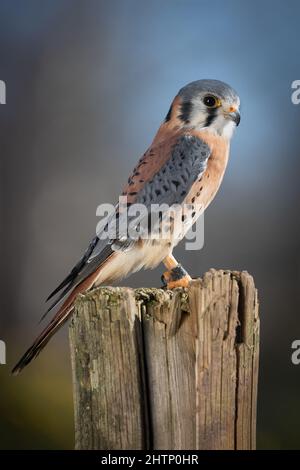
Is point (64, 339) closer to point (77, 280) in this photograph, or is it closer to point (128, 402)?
point (77, 280)

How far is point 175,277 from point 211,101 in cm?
82

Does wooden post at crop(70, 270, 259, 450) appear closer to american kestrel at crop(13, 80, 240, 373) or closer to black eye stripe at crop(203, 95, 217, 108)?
american kestrel at crop(13, 80, 240, 373)

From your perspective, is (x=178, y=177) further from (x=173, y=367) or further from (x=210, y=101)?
(x=173, y=367)

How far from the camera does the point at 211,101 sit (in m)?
2.79

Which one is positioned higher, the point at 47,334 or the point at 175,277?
the point at 175,277

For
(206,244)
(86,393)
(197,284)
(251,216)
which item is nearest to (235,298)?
(197,284)

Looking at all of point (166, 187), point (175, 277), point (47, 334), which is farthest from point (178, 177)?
point (47, 334)

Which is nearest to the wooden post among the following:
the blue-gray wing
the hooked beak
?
the blue-gray wing

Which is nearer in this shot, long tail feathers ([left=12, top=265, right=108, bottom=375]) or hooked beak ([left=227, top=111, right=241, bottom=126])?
long tail feathers ([left=12, top=265, right=108, bottom=375])

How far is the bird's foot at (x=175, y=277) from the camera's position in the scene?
2.59m

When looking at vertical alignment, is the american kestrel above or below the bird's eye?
below

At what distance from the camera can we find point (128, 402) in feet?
5.56

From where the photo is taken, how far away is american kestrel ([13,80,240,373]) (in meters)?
2.65

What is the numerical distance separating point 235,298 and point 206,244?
3.70m
